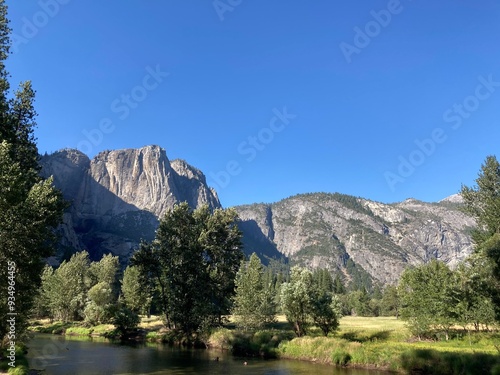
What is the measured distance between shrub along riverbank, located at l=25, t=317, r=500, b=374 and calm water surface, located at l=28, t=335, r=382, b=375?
2.17m

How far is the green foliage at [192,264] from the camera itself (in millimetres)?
60125

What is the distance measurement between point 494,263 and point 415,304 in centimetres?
2085

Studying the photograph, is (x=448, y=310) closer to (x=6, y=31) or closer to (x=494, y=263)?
(x=494, y=263)

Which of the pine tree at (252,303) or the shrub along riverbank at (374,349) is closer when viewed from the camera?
the shrub along riverbank at (374,349)

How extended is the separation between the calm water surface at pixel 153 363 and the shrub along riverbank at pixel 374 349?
7.11 feet

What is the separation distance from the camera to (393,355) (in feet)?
121

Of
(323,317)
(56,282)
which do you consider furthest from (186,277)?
(56,282)

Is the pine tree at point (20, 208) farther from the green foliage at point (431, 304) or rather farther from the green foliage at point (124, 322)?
the green foliage at point (431, 304)

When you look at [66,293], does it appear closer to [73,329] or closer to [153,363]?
[73,329]

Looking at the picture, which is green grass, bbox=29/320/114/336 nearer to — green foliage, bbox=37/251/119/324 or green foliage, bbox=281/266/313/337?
green foliage, bbox=37/251/119/324

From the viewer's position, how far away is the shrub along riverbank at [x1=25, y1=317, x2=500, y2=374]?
31.7 meters

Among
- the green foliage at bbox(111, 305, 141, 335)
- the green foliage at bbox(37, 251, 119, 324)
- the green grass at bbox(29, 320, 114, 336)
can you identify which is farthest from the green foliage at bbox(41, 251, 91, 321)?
the green foliage at bbox(111, 305, 141, 335)

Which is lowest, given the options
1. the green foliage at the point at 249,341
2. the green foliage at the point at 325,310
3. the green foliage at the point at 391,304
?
the green foliage at the point at 391,304

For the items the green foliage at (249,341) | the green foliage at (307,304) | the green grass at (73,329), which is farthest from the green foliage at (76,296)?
the green foliage at (307,304)
